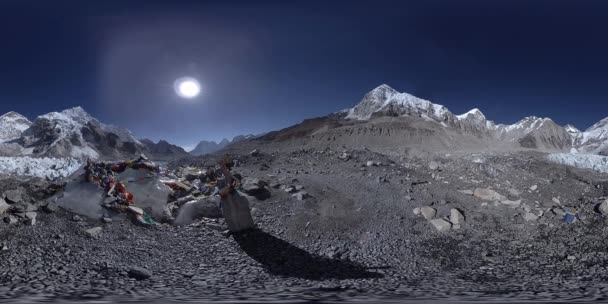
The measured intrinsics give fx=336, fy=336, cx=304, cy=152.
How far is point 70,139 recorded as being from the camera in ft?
296

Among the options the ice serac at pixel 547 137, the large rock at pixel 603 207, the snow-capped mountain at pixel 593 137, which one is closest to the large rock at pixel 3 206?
the large rock at pixel 603 207

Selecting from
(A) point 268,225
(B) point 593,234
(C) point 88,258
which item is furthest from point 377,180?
(C) point 88,258

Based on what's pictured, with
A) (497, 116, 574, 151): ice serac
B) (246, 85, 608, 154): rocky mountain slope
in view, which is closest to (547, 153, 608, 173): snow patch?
(246, 85, 608, 154): rocky mountain slope

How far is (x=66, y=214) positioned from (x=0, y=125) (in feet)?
366

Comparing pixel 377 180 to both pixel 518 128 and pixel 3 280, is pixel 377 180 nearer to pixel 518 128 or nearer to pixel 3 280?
pixel 3 280

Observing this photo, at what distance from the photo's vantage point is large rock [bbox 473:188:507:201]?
1280 cm

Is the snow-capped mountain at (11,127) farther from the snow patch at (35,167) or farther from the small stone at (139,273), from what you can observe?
the small stone at (139,273)

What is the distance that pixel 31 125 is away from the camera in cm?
8981

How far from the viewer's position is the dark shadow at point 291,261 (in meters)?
7.46

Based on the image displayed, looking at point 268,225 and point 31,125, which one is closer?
point 268,225

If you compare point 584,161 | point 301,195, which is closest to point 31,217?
point 301,195

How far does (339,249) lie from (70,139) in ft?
339

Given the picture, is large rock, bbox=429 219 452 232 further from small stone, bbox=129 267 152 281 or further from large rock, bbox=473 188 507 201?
small stone, bbox=129 267 152 281

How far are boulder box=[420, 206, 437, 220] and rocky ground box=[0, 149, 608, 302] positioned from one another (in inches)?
1.7
